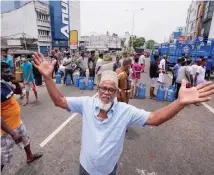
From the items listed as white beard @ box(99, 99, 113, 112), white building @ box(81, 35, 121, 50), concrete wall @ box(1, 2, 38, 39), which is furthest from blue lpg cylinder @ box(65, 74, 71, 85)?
white building @ box(81, 35, 121, 50)

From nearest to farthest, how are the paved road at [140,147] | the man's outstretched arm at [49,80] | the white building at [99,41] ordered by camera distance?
the man's outstretched arm at [49,80], the paved road at [140,147], the white building at [99,41]

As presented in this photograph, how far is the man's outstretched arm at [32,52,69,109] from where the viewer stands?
1697 millimetres

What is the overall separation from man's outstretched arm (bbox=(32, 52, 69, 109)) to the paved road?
1590 mm

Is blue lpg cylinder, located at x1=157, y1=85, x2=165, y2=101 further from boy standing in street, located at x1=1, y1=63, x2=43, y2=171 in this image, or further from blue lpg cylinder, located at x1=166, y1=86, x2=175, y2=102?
boy standing in street, located at x1=1, y1=63, x2=43, y2=171

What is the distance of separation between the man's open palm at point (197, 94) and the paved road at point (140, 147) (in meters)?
1.83

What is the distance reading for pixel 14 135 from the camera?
6.64 ft

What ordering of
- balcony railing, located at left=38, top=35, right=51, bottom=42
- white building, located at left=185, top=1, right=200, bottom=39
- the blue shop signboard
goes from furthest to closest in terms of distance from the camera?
white building, located at left=185, top=1, right=200, bottom=39, the blue shop signboard, balcony railing, located at left=38, top=35, right=51, bottom=42

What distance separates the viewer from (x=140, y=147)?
346cm

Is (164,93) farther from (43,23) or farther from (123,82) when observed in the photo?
(43,23)

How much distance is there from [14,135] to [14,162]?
48.1 inches

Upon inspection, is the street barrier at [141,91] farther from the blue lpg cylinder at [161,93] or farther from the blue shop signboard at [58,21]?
the blue shop signboard at [58,21]

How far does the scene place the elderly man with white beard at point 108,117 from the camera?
145cm

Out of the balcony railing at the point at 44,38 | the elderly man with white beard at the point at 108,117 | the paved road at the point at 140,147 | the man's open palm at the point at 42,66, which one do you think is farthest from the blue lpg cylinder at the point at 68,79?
the balcony railing at the point at 44,38

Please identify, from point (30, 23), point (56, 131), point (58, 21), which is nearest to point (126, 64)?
point (56, 131)
